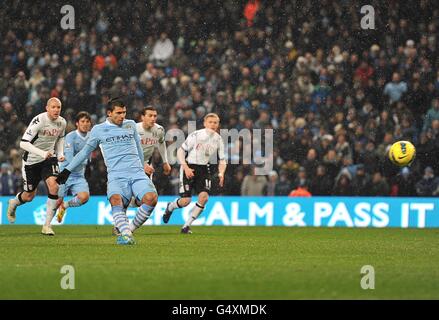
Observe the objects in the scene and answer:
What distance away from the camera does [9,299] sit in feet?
23.7

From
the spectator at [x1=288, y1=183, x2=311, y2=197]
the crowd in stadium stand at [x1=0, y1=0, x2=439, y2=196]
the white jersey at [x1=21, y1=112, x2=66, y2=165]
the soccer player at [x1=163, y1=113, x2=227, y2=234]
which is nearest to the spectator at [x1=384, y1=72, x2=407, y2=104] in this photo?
the crowd in stadium stand at [x1=0, y1=0, x2=439, y2=196]

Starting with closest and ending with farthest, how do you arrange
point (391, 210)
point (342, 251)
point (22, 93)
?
1. point (342, 251)
2. point (391, 210)
3. point (22, 93)

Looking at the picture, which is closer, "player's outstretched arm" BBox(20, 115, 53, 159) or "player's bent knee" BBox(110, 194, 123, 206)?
"player's bent knee" BBox(110, 194, 123, 206)

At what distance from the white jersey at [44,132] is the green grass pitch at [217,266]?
4.72 feet

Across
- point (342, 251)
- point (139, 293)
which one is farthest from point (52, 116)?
point (139, 293)

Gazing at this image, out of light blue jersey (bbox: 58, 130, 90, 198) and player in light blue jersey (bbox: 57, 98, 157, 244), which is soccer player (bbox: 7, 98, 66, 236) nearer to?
light blue jersey (bbox: 58, 130, 90, 198)

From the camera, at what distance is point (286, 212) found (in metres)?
20.4

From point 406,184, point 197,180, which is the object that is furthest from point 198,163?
point 406,184

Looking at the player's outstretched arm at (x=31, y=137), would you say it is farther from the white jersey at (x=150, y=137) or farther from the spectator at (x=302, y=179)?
the spectator at (x=302, y=179)

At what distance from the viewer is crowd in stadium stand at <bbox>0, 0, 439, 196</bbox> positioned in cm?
2108

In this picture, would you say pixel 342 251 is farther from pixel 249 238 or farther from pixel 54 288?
pixel 54 288

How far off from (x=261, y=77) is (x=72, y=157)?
29.5ft

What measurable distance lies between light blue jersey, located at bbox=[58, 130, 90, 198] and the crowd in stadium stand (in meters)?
5.70
